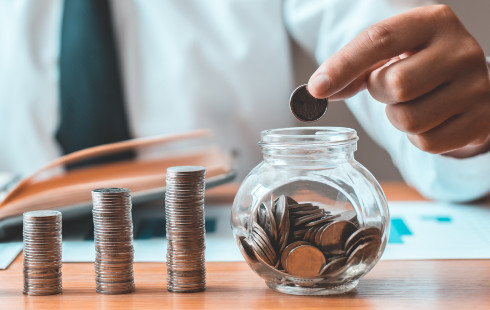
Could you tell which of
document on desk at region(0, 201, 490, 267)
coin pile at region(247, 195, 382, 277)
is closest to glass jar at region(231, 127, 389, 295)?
coin pile at region(247, 195, 382, 277)

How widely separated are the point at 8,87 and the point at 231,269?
33.5 inches

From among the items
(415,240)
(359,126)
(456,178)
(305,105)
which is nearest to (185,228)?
(305,105)

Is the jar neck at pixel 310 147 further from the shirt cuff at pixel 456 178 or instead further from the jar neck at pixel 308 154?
the shirt cuff at pixel 456 178

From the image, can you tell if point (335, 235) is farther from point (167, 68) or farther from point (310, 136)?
point (167, 68)

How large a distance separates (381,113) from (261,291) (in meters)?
0.59

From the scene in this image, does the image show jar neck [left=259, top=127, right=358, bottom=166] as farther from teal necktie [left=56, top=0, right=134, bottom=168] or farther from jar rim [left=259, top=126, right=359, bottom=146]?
teal necktie [left=56, top=0, right=134, bottom=168]

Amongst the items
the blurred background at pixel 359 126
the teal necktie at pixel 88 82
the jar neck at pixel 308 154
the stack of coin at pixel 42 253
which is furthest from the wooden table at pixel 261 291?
the blurred background at pixel 359 126

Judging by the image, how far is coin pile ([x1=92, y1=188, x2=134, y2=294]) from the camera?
1.75ft

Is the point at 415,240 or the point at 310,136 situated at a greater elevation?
the point at 310,136

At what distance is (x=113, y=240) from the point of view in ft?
1.76

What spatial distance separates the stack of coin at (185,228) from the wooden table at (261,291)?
2 centimetres

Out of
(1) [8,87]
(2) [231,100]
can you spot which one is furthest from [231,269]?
(1) [8,87]

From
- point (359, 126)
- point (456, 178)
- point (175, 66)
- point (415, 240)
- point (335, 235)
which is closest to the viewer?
point (335, 235)

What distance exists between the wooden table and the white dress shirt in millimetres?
682
